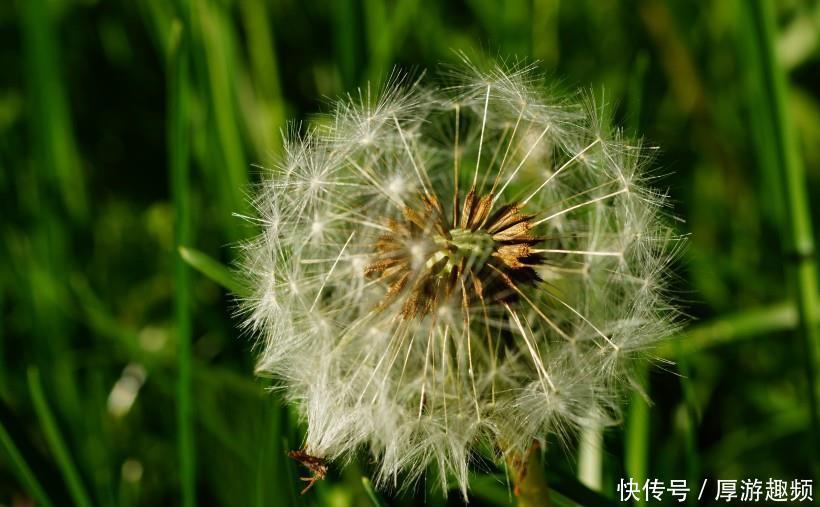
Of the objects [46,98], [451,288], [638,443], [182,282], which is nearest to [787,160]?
[638,443]

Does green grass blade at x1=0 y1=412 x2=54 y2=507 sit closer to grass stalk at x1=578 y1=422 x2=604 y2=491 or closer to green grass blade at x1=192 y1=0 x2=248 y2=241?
green grass blade at x1=192 y1=0 x2=248 y2=241

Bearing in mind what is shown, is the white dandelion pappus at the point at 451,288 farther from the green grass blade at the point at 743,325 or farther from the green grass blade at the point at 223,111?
the green grass blade at the point at 743,325

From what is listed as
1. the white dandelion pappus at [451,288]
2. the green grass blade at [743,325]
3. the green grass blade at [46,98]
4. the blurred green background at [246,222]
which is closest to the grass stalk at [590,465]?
the blurred green background at [246,222]

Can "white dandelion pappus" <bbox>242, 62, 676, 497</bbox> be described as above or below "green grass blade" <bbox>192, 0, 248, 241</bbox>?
below

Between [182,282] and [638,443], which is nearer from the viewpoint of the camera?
[638,443]

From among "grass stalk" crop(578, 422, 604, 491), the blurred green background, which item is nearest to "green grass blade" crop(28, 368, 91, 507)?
the blurred green background

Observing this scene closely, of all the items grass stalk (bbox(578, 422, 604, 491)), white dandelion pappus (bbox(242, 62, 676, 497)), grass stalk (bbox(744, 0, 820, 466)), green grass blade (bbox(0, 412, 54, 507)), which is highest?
grass stalk (bbox(744, 0, 820, 466))

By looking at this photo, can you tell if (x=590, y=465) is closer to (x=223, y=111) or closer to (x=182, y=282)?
(x=182, y=282)

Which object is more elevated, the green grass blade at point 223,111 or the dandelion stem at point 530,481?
the green grass blade at point 223,111
